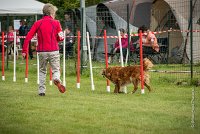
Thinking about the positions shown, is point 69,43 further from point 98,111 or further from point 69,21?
point 98,111

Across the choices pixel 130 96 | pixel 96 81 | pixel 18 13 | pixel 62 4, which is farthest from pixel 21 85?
pixel 62 4

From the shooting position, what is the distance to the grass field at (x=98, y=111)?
1007cm

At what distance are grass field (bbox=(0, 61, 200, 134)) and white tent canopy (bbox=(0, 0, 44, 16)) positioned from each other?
1573 cm

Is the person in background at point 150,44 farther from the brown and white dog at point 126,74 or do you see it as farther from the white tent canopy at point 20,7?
the white tent canopy at point 20,7

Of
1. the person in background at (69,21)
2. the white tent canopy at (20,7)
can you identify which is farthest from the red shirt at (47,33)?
the white tent canopy at (20,7)

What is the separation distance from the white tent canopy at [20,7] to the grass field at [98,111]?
1573 centimetres

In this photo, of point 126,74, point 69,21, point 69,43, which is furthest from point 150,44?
point 126,74

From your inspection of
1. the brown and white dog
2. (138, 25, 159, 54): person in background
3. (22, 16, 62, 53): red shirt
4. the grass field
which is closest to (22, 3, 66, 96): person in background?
(22, 16, 62, 53): red shirt

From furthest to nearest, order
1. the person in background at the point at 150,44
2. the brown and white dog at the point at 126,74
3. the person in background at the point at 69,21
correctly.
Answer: the person in background at the point at 69,21
the person in background at the point at 150,44
the brown and white dog at the point at 126,74

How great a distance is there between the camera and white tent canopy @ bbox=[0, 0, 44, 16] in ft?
107

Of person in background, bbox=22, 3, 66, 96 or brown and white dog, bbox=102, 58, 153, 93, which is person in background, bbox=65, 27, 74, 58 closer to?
brown and white dog, bbox=102, 58, 153, 93

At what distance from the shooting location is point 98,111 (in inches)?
471

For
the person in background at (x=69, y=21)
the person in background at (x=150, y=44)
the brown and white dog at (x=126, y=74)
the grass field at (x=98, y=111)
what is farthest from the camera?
the person in background at (x=69, y=21)

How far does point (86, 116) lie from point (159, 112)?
137 cm
